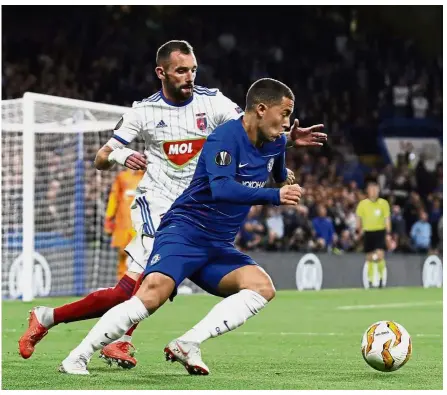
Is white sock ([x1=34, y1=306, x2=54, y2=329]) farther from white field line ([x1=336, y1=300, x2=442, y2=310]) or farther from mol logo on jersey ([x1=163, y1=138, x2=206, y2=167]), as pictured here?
white field line ([x1=336, y1=300, x2=442, y2=310])

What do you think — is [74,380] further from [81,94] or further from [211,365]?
[81,94]

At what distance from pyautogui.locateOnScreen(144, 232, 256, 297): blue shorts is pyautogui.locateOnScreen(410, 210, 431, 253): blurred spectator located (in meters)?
16.4

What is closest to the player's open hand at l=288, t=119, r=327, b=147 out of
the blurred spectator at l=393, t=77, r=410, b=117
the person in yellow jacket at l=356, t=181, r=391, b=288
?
the person in yellow jacket at l=356, t=181, r=391, b=288

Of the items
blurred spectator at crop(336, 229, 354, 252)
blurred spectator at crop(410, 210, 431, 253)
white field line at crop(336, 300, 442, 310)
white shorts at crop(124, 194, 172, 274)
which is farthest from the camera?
blurred spectator at crop(410, 210, 431, 253)

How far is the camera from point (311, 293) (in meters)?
17.7

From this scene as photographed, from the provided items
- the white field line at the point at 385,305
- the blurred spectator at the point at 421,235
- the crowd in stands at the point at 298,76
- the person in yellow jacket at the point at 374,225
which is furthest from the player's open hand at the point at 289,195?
the blurred spectator at the point at 421,235

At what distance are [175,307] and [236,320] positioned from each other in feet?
26.1

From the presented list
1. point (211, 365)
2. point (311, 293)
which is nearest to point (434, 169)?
point (311, 293)

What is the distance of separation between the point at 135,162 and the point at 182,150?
587mm

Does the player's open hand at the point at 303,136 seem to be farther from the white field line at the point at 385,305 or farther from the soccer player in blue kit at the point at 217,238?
the white field line at the point at 385,305

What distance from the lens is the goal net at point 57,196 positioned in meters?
15.6

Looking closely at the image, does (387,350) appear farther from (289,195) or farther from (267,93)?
(267,93)

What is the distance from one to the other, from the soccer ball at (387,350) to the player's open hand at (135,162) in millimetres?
1644

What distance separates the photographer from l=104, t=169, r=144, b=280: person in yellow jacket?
15.4 metres
